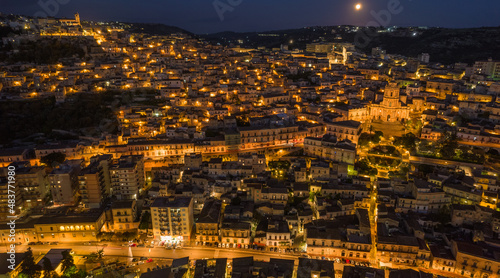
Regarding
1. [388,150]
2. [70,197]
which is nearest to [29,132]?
[70,197]

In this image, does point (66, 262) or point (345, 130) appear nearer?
point (66, 262)

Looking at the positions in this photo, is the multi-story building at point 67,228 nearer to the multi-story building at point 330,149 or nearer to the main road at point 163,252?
the main road at point 163,252

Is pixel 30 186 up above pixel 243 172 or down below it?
below

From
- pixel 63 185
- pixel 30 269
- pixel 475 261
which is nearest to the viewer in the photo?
pixel 30 269

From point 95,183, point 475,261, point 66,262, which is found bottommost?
Result: point 475,261

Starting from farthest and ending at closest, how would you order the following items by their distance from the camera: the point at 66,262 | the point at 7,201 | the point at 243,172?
the point at 243,172, the point at 7,201, the point at 66,262

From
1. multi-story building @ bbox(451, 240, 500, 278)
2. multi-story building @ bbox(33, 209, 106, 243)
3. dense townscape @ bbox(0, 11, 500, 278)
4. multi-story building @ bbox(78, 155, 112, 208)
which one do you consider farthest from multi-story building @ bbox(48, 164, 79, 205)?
multi-story building @ bbox(451, 240, 500, 278)

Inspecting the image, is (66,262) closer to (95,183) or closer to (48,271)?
(48,271)

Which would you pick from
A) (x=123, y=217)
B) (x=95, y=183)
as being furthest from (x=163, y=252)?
(x=95, y=183)
